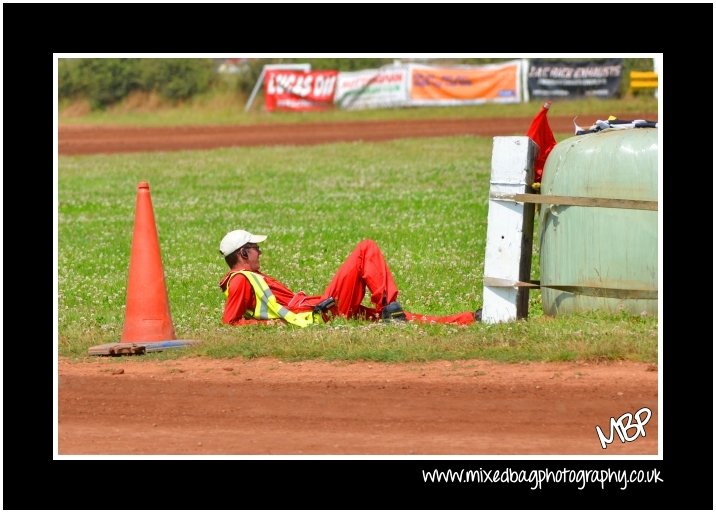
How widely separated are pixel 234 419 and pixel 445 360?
202 centimetres

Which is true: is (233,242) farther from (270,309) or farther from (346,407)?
(346,407)

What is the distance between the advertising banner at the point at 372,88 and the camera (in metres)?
36.5

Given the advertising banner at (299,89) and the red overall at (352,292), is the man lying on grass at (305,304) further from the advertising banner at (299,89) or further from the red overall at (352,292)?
the advertising banner at (299,89)

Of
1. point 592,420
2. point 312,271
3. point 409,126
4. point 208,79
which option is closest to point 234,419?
point 592,420

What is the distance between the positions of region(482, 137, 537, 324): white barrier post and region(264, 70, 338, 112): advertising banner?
27.5 meters

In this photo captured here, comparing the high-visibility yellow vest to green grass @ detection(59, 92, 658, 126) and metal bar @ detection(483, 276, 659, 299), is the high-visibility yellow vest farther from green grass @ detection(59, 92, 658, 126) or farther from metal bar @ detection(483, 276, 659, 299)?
green grass @ detection(59, 92, 658, 126)

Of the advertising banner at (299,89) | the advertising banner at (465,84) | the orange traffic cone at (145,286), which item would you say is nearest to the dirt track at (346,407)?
the orange traffic cone at (145,286)

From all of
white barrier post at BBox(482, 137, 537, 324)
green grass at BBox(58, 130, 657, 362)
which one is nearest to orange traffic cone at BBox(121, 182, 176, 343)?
green grass at BBox(58, 130, 657, 362)

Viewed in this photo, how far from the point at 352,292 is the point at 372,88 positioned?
26869mm

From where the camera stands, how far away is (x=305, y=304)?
1082cm

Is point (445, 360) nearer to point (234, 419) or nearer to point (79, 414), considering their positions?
point (234, 419)

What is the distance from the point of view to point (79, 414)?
8406 mm

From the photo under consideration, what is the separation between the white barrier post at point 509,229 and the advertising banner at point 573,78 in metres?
24.9

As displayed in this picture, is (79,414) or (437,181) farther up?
(437,181)
